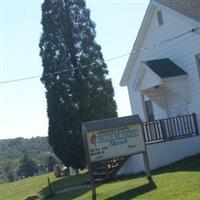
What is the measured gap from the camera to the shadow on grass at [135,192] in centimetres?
1512

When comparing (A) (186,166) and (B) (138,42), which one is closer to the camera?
(A) (186,166)

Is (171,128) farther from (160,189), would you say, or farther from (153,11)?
(160,189)

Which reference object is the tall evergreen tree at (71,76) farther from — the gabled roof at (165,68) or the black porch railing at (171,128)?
the black porch railing at (171,128)

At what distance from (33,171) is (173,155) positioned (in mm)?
62926

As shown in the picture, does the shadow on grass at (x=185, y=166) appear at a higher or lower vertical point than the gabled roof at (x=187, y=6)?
lower

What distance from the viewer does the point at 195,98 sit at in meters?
23.2

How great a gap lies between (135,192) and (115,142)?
6.85ft

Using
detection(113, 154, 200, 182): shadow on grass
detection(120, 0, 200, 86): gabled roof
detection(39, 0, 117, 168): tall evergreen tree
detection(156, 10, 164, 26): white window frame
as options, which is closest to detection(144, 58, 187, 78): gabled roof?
detection(156, 10, 164, 26): white window frame

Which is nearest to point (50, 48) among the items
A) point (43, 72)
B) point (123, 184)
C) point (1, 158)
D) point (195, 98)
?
point (43, 72)

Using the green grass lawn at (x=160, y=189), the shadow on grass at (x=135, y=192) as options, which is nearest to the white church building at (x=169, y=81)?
the green grass lawn at (x=160, y=189)

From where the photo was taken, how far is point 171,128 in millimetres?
22922

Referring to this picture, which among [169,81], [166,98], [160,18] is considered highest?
[160,18]

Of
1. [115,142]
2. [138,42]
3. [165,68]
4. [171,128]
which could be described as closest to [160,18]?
[138,42]

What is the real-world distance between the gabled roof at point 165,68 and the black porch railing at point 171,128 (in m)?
1.70
